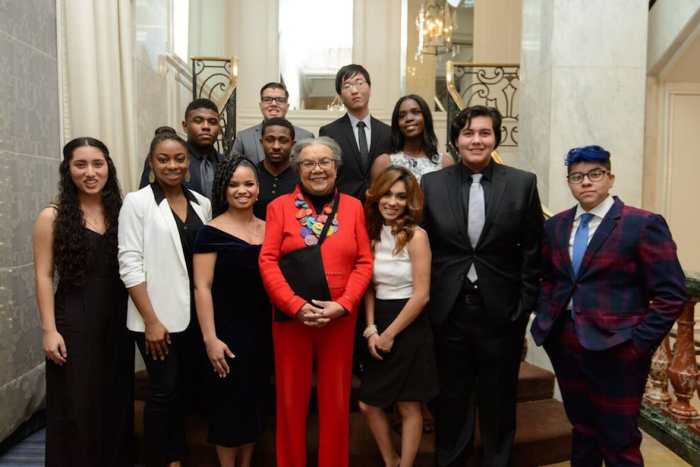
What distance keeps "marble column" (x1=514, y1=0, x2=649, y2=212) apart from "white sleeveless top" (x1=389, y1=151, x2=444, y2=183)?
245 cm

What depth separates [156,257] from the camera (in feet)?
8.04

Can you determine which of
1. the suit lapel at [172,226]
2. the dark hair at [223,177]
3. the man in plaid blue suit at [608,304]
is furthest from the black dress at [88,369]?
the man in plaid blue suit at [608,304]

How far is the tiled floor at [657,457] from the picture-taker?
10.7 ft

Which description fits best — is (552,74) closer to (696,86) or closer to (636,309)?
(696,86)

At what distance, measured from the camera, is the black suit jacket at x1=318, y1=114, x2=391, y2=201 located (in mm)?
3252

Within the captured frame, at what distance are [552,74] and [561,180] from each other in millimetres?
1010

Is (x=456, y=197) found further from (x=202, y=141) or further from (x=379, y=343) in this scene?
(x=202, y=141)

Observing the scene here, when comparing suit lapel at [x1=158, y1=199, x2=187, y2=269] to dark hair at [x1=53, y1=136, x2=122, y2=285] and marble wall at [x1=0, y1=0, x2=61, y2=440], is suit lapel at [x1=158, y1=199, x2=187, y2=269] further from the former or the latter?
marble wall at [x1=0, y1=0, x2=61, y2=440]

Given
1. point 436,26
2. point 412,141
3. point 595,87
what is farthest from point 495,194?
point 436,26

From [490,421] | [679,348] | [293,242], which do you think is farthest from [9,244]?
[679,348]

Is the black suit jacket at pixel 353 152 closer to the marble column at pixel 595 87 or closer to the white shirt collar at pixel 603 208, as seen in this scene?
the white shirt collar at pixel 603 208

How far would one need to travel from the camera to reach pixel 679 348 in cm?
288

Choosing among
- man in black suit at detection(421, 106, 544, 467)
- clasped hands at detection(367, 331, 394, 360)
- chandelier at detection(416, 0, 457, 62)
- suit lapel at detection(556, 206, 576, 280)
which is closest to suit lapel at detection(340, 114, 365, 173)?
man in black suit at detection(421, 106, 544, 467)

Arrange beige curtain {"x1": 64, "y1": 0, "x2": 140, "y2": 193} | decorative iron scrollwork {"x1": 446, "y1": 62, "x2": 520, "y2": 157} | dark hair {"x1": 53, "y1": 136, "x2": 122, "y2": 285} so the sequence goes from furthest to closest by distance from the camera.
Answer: decorative iron scrollwork {"x1": 446, "y1": 62, "x2": 520, "y2": 157}
beige curtain {"x1": 64, "y1": 0, "x2": 140, "y2": 193}
dark hair {"x1": 53, "y1": 136, "x2": 122, "y2": 285}
